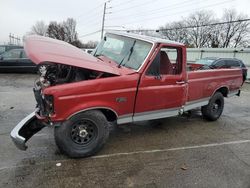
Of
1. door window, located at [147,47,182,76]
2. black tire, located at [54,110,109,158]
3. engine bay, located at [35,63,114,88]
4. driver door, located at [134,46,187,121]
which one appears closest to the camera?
black tire, located at [54,110,109,158]

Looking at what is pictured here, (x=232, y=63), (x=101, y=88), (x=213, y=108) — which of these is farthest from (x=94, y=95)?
(x=232, y=63)

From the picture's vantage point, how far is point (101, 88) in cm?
429

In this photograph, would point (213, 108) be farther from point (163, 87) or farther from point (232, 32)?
point (232, 32)

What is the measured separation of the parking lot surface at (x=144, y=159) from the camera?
3.78 meters

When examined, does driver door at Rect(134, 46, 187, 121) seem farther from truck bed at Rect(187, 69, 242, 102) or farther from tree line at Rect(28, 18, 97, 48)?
tree line at Rect(28, 18, 97, 48)

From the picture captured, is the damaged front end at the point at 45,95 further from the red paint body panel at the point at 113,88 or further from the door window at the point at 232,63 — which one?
the door window at the point at 232,63

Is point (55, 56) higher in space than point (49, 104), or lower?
higher

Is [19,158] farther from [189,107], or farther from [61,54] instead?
[189,107]

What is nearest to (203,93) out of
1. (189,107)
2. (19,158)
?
(189,107)

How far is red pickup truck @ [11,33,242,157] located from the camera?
405 cm

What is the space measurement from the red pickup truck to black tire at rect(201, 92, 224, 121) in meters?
1.10

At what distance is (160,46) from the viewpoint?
16.5 feet

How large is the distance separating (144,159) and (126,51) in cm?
213

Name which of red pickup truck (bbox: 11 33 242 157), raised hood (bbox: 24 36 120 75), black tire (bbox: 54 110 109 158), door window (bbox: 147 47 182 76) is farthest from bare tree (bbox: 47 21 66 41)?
black tire (bbox: 54 110 109 158)
